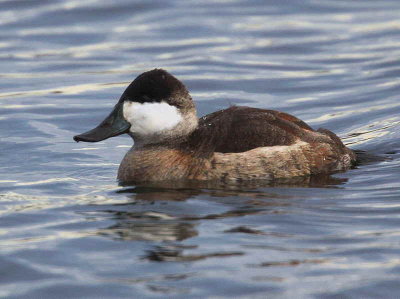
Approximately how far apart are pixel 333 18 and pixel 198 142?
869 centimetres

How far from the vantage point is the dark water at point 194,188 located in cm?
580

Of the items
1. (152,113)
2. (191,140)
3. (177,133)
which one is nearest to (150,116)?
(152,113)

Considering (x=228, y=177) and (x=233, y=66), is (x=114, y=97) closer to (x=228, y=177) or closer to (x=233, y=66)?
(x=233, y=66)

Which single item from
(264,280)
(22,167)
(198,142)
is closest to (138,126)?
(198,142)

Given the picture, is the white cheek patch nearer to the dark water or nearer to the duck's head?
the duck's head

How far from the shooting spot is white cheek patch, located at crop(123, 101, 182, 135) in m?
8.23

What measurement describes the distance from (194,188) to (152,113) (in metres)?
0.80

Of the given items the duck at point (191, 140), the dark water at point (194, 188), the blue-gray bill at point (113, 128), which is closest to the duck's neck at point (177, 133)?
the duck at point (191, 140)

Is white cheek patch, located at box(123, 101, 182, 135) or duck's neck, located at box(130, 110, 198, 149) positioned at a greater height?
white cheek patch, located at box(123, 101, 182, 135)

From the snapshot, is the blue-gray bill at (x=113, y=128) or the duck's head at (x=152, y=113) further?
the blue-gray bill at (x=113, y=128)

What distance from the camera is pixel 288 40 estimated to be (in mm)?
15422

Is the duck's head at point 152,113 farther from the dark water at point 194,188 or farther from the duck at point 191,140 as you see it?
the dark water at point 194,188

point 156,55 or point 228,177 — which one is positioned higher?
point 156,55

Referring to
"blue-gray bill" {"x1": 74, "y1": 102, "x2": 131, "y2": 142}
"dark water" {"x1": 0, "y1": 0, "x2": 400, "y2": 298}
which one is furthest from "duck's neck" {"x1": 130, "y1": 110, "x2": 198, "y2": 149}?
"dark water" {"x1": 0, "y1": 0, "x2": 400, "y2": 298}
